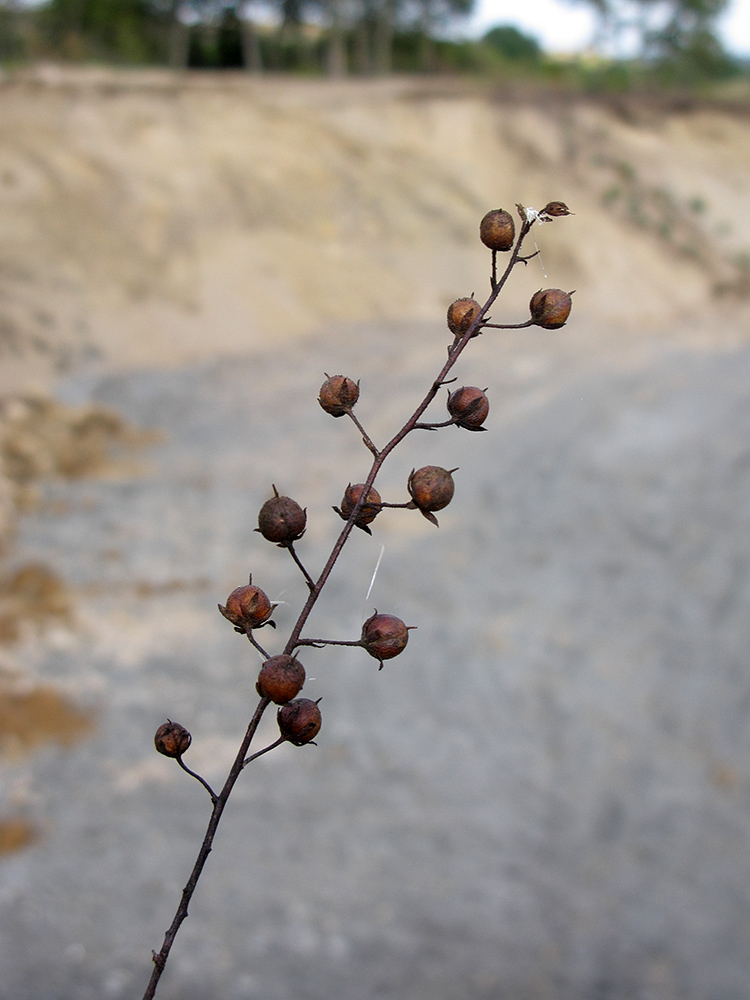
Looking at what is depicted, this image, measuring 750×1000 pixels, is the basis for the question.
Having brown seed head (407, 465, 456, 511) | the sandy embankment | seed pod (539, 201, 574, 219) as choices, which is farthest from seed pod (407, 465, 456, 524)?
the sandy embankment

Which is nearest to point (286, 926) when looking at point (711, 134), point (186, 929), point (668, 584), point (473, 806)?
point (186, 929)

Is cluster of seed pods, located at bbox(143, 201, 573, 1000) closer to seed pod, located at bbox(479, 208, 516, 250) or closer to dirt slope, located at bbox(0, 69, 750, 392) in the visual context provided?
seed pod, located at bbox(479, 208, 516, 250)

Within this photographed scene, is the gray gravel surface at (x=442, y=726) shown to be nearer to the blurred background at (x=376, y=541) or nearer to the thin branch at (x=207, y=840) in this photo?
the blurred background at (x=376, y=541)

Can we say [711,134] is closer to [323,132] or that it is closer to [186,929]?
[323,132]

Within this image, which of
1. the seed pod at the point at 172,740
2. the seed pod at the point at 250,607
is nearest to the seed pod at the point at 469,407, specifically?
the seed pod at the point at 250,607

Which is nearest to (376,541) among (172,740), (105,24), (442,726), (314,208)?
(442,726)

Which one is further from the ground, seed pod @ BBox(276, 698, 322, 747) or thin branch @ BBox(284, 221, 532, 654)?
thin branch @ BBox(284, 221, 532, 654)
